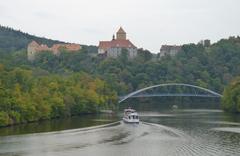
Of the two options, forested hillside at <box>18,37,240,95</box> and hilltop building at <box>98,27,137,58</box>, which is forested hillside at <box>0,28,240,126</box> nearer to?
forested hillside at <box>18,37,240,95</box>

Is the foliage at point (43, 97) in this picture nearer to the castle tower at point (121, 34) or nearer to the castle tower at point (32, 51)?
the castle tower at point (32, 51)

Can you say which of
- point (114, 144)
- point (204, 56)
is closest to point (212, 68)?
point (204, 56)

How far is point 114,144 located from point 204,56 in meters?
119

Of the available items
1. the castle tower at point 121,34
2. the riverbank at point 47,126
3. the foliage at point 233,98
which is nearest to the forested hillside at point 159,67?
the castle tower at point 121,34

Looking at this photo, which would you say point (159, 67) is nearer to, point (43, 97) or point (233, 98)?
point (233, 98)

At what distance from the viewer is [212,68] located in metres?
156

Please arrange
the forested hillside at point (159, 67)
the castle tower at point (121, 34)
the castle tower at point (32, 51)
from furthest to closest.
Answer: the castle tower at point (121, 34) → the castle tower at point (32, 51) → the forested hillside at point (159, 67)

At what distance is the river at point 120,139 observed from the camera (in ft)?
139

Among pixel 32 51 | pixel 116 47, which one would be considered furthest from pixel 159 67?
pixel 32 51

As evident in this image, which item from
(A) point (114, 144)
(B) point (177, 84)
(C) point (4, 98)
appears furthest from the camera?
(B) point (177, 84)

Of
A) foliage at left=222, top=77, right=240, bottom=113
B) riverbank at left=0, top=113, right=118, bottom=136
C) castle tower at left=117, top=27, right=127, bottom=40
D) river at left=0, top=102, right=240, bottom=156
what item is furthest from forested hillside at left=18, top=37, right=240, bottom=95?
river at left=0, top=102, right=240, bottom=156

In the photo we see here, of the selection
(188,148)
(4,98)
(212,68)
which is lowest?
(188,148)

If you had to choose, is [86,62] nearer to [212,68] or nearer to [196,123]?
[212,68]

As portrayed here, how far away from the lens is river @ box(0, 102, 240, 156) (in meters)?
42.4
